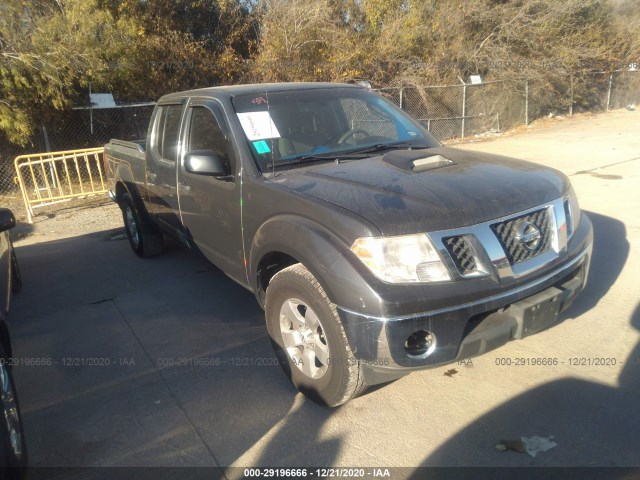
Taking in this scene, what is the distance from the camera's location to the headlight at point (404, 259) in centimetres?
255

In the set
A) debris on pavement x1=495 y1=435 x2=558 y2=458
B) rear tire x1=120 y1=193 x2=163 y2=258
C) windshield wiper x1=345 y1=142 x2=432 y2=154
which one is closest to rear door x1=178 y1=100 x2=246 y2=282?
windshield wiper x1=345 y1=142 x2=432 y2=154

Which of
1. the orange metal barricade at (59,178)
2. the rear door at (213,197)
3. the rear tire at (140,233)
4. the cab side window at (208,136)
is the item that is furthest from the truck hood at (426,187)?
the orange metal barricade at (59,178)

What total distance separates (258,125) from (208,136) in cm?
59

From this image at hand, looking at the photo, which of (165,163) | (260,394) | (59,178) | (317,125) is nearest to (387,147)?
(317,125)

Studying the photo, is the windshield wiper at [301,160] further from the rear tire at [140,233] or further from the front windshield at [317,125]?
the rear tire at [140,233]

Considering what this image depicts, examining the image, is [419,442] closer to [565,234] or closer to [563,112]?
[565,234]

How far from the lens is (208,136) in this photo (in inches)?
164

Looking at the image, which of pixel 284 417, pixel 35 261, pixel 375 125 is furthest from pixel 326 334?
pixel 35 261

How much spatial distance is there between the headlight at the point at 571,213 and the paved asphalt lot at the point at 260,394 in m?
0.91

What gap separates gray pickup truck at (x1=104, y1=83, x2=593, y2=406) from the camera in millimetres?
2561

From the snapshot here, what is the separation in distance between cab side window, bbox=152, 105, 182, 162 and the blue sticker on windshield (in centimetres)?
122

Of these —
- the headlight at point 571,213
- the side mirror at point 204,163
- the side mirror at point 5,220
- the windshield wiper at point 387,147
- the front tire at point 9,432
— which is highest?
the side mirror at point 204,163

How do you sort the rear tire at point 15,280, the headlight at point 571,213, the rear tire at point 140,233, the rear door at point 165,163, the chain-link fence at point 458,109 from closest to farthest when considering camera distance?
the headlight at point 571,213, the rear door at point 165,163, the rear tire at point 15,280, the rear tire at point 140,233, the chain-link fence at point 458,109

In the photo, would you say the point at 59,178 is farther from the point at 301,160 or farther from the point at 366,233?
the point at 366,233
